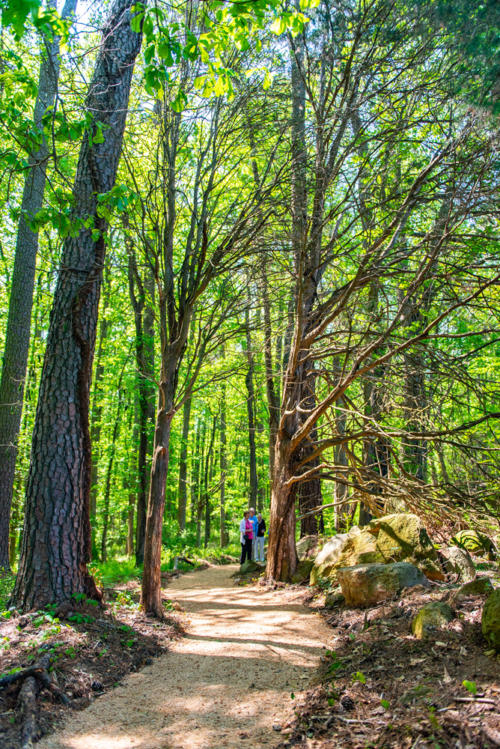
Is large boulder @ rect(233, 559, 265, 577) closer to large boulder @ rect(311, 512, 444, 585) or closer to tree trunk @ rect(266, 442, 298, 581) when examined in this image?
tree trunk @ rect(266, 442, 298, 581)

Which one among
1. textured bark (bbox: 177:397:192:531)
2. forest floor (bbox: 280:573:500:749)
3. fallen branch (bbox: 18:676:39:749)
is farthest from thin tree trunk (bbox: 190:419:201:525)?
fallen branch (bbox: 18:676:39:749)

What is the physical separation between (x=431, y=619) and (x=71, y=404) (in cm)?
441

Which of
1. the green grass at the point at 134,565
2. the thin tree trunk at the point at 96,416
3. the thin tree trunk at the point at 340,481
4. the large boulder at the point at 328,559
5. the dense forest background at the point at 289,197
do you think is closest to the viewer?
the dense forest background at the point at 289,197

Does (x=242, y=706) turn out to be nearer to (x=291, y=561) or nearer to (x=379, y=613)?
(x=379, y=613)

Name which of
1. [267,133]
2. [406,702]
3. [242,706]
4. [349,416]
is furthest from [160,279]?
[406,702]

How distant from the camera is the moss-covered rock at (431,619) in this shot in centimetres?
408

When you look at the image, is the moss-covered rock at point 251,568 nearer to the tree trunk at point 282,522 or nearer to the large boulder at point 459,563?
the tree trunk at point 282,522

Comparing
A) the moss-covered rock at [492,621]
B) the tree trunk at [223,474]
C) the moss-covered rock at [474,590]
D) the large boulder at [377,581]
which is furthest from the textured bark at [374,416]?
the tree trunk at [223,474]

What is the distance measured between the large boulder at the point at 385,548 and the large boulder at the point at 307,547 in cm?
225

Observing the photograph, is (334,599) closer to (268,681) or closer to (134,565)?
(268,681)

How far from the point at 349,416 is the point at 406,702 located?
5309mm

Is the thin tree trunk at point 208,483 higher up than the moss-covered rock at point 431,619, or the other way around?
the thin tree trunk at point 208,483

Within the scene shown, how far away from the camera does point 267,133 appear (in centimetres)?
669

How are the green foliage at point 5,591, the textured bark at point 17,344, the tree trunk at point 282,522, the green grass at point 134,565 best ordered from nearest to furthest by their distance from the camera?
the green foliage at point 5,591 < the tree trunk at point 282,522 < the textured bark at point 17,344 < the green grass at point 134,565
